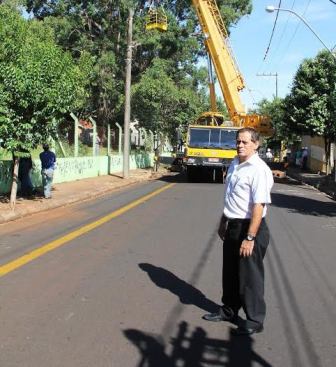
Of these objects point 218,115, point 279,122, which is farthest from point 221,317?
point 279,122

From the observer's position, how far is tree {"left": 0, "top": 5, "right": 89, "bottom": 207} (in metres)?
13.8

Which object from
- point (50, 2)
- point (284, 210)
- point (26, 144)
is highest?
point (50, 2)

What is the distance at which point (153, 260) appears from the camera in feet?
28.0

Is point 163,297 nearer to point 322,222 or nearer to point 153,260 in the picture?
point 153,260

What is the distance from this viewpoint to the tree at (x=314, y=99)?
32.8 m

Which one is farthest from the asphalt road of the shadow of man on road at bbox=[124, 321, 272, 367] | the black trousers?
the black trousers

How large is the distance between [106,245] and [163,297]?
3.40m

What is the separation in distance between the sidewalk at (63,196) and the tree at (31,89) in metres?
0.66

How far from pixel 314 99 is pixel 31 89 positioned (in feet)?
74.0

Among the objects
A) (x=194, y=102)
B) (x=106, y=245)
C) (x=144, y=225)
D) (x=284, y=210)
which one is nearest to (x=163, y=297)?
(x=106, y=245)

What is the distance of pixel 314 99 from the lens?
33.3m

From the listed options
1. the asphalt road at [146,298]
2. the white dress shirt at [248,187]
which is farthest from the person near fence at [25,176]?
the white dress shirt at [248,187]

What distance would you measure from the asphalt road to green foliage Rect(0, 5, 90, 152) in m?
3.01

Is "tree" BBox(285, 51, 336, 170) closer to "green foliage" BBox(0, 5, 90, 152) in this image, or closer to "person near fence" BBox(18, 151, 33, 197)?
"person near fence" BBox(18, 151, 33, 197)
